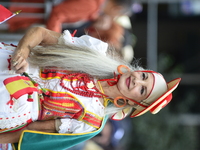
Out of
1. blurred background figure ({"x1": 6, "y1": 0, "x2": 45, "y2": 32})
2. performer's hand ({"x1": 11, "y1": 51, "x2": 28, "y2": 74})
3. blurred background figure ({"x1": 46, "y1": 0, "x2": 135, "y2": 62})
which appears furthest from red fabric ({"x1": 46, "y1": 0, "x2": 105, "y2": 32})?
performer's hand ({"x1": 11, "y1": 51, "x2": 28, "y2": 74})

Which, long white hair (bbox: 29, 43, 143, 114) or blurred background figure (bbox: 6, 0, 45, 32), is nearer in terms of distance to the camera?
long white hair (bbox: 29, 43, 143, 114)

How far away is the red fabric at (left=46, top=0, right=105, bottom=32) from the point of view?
2.77 m

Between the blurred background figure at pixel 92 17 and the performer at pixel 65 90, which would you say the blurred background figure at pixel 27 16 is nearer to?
the blurred background figure at pixel 92 17

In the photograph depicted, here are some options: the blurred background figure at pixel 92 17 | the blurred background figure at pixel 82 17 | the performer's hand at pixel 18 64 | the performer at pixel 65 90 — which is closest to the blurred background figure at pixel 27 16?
the blurred background figure at pixel 82 17

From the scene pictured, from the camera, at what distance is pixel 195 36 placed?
17.8ft

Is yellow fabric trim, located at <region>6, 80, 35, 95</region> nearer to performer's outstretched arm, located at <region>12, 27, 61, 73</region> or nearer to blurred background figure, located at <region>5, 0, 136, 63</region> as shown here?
performer's outstretched arm, located at <region>12, 27, 61, 73</region>

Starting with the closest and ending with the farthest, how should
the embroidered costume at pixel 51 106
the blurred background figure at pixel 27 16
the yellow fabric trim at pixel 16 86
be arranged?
→ the yellow fabric trim at pixel 16 86 → the embroidered costume at pixel 51 106 → the blurred background figure at pixel 27 16

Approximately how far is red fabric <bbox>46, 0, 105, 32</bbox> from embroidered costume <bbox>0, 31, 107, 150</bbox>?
1.05m

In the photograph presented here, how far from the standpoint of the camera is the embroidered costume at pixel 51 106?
5.27ft

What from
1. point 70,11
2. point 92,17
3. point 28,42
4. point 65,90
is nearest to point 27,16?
point 70,11

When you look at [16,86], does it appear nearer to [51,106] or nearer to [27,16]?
[51,106]

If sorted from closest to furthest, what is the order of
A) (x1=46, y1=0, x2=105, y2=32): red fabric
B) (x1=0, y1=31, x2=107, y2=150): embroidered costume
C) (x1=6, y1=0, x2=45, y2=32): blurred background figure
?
(x1=0, y1=31, x2=107, y2=150): embroidered costume, (x1=46, y1=0, x2=105, y2=32): red fabric, (x1=6, y1=0, x2=45, y2=32): blurred background figure

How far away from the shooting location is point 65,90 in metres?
1.67

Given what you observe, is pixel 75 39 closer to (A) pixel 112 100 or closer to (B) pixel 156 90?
(A) pixel 112 100
